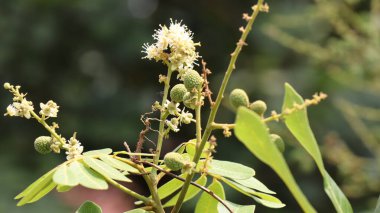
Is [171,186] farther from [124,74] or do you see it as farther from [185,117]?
[124,74]

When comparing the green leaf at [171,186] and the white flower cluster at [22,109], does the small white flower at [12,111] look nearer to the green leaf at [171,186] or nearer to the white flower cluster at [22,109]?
the white flower cluster at [22,109]

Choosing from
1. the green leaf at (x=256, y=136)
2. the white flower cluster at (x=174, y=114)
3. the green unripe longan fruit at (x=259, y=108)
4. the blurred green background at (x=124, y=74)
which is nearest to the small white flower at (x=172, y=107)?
the white flower cluster at (x=174, y=114)

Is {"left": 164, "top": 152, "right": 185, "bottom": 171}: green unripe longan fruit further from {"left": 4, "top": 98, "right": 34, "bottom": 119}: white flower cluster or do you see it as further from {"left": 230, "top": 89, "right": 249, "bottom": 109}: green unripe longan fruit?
{"left": 4, "top": 98, "right": 34, "bottom": 119}: white flower cluster

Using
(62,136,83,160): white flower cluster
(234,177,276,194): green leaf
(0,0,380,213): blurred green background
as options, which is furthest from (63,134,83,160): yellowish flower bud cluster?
(0,0,380,213): blurred green background

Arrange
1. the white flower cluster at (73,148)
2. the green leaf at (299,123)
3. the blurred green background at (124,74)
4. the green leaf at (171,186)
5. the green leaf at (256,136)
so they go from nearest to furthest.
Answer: the green leaf at (256,136) < the green leaf at (299,123) < the white flower cluster at (73,148) < the green leaf at (171,186) < the blurred green background at (124,74)

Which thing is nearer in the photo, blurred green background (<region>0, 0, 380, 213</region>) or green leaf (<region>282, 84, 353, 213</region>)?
green leaf (<region>282, 84, 353, 213</region>)
